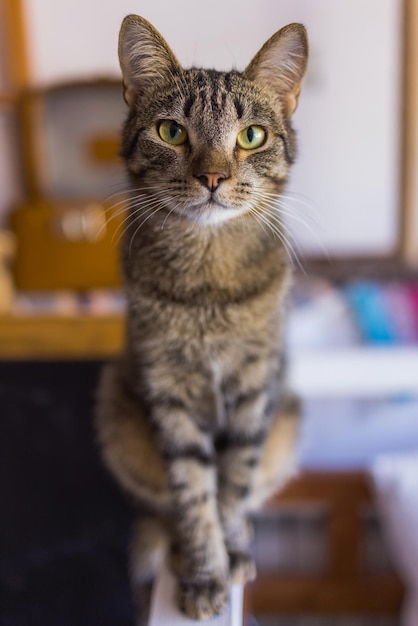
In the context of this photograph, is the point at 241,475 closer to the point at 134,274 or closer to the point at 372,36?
the point at 134,274

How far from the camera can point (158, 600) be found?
0.76m

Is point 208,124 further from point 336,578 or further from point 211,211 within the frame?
point 336,578

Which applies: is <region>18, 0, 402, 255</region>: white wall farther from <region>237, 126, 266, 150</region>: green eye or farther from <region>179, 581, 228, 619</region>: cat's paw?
<region>179, 581, 228, 619</region>: cat's paw

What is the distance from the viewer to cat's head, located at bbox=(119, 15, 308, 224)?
58cm

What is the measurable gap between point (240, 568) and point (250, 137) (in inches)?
23.5

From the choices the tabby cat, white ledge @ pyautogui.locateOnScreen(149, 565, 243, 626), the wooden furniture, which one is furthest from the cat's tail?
the wooden furniture

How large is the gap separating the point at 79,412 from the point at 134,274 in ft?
1.49

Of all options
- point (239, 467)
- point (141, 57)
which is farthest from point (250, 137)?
point (239, 467)

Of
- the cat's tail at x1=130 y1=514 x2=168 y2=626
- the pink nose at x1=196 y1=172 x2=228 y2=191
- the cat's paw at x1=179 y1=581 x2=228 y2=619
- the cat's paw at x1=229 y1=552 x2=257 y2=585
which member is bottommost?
the cat's tail at x1=130 y1=514 x2=168 y2=626

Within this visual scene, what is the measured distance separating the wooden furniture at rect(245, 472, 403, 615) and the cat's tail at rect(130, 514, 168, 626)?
474 mm

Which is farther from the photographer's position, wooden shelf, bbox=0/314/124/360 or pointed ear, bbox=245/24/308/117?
wooden shelf, bbox=0/314/124/360

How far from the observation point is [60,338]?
46.4 inches

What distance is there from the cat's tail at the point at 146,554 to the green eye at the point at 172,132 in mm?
611

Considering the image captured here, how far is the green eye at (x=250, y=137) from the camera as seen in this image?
0.60m
